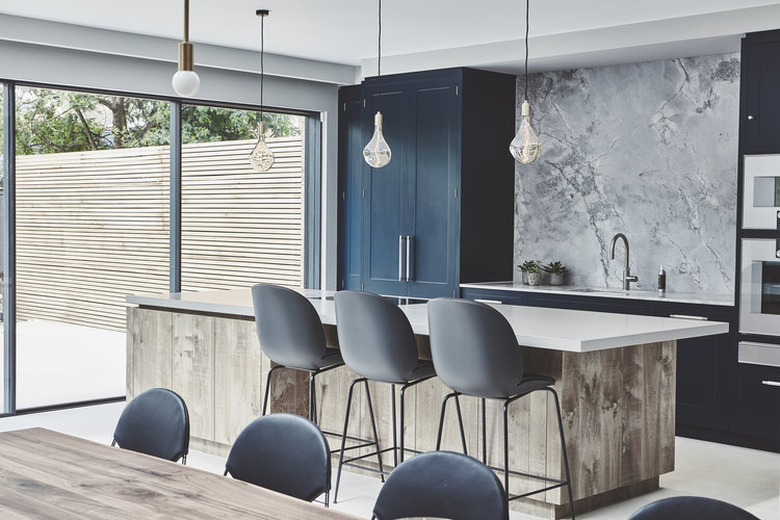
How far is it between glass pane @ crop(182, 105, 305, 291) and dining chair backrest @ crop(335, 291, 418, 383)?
11.3ft

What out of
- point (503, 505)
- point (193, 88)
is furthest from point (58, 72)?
point (503, 505)

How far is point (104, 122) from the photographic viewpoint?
6980 millimetres

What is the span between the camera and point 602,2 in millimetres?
5527

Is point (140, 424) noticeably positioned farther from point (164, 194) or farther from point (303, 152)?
point (303, 152)

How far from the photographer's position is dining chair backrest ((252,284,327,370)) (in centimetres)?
454

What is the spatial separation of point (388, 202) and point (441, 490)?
537 cm

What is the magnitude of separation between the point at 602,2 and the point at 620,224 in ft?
6.13

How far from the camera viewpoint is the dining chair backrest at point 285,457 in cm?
258

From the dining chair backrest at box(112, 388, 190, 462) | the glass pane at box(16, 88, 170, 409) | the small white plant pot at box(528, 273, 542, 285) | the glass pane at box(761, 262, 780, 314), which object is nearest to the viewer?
the dining chair backrest at box(112, 388, 190, 462)

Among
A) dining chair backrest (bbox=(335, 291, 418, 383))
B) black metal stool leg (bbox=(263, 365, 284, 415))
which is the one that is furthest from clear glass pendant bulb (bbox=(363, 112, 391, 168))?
black metal stool leg (bbox=(263, 365, 284, 415))

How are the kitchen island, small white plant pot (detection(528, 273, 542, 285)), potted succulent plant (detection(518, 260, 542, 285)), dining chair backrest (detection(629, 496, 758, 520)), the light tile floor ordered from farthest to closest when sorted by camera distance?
potted succulent plant (detection(518, 260, 542, 285))
small white plant pot (detection(528, 273, 542, 285))
the light tile floor
the kitchen island
dining chair backrest (detection(629, 496, 758, 520))

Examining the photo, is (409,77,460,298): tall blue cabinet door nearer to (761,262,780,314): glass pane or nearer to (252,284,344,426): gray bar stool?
(761,262,780,314): glass pane

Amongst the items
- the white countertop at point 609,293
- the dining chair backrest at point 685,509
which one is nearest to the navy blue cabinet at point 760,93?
the white countertop at point 609,293

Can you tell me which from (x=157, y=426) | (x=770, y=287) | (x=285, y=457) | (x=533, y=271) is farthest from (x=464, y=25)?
(x=285, y=457)
